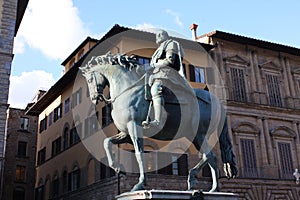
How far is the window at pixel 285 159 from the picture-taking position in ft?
85.7

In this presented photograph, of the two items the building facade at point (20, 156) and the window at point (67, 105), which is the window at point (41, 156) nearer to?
the building facade at point (20, 156)

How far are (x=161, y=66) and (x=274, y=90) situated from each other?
23.4 meters

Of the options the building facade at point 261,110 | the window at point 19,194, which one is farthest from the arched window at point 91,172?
the window at point 19,194

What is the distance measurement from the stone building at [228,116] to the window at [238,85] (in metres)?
0.07

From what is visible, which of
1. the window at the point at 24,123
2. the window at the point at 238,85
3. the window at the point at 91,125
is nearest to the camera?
the window at the point at 91,125

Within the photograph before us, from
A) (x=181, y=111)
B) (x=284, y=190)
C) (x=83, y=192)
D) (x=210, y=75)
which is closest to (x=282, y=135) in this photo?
(x=284, y=190)

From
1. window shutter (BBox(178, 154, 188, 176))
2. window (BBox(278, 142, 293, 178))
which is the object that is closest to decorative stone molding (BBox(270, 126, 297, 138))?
window (BBox(278, 142, 293, 178))

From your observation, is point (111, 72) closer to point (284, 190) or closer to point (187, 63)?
point (187, 63)

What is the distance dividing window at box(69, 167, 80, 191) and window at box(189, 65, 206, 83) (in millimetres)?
9837

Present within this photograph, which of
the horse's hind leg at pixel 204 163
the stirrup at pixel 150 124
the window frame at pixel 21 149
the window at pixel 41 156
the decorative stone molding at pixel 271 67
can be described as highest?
the decorative stone molding at pixel 271 67

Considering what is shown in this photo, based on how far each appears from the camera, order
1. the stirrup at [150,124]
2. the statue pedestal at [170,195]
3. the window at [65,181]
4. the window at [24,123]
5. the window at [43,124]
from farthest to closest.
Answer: the window at [24,123] → the window at [43,124] → the window at [65,181] → the stirrup at [150,124] → the statue pedestal at [170,195]

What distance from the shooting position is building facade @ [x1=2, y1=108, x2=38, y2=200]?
35.6 meters

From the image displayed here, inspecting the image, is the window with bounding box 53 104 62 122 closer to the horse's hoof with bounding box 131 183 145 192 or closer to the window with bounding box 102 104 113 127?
the window with bounding box 102 104 113 127

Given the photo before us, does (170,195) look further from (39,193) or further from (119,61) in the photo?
(39,193)
